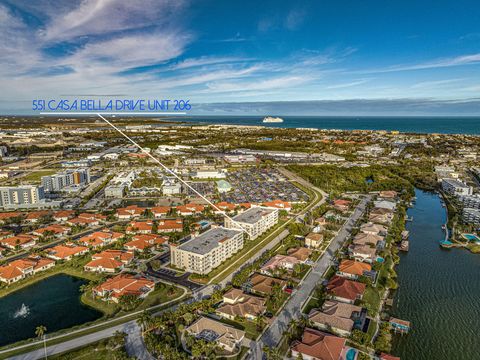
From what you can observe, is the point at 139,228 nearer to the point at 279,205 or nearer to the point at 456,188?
the point at 279,205

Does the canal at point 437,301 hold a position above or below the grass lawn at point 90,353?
below

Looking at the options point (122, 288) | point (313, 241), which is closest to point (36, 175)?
point (122, 288)

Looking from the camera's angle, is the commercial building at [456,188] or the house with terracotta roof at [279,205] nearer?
the house with terracotta roof at [279,205]

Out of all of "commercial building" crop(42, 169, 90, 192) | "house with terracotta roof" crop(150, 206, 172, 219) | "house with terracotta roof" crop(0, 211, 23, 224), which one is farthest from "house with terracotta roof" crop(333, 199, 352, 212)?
"commercial building" crop(42, 169, 90, 192)

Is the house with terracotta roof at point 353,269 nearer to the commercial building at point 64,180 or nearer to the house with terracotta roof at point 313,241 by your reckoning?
the house with terracotta roof at point 313,241

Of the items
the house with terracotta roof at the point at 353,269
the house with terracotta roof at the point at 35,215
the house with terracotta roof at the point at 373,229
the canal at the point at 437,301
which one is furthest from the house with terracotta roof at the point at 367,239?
the house with terracotta roof at the point at 35,215

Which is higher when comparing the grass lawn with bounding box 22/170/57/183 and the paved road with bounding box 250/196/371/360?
the grass lawn with bounding box 22/170/57/183

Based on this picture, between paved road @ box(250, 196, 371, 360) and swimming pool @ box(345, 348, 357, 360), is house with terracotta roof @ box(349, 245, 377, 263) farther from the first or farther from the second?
swimming pool @ box(345, 348, 357, 360)

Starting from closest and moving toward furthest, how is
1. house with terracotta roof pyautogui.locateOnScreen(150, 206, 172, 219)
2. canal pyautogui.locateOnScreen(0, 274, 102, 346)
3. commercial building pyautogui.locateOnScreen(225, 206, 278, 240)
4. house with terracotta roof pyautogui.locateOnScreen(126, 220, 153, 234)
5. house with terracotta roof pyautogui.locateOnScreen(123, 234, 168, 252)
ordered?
canal pyautogui.locateOnScreen(0, 274, 102, 346)
house with terracotta roof pyautogui.locateOnScreen(123, 234, 168, 252)
commercial building pyautogui.locateOnScreen(225, 206, 278, 240)
house with terracotta roof pyautogui.locateOnScreen(126, 220, 153, 234)
house with terracotta roof pyautogui.locateOnScreen(150, 206, 172, 219)
